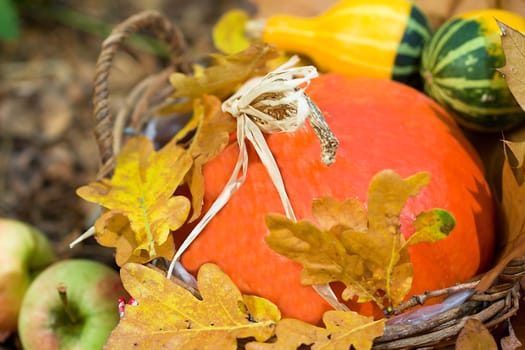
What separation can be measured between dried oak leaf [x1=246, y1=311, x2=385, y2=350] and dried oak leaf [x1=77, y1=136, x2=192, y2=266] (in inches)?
7.2

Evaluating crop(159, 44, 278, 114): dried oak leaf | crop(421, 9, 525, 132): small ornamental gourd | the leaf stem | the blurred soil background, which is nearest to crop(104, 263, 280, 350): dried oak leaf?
the leaf stem

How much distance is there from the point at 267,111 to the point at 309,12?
595 mm

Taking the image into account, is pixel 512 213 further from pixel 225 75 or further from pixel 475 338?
pixel 225 75

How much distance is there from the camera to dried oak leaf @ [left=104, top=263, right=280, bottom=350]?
74 cm

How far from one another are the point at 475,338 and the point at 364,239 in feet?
0.51

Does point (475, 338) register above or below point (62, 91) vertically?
above

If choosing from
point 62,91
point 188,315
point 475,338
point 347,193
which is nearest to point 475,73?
point 347,193

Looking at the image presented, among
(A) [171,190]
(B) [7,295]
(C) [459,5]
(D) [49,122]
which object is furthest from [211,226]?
(D) [49,122]

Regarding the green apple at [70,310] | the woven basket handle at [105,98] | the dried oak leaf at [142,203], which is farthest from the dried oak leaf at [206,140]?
the green apple at [70,310]

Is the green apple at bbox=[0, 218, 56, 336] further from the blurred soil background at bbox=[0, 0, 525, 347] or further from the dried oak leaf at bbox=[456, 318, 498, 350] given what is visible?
the dried oak leaf at bbox=[456, 318, 498, 350]

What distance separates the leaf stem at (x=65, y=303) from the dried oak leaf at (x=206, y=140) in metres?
0.22

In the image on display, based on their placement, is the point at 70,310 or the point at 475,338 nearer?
the point at 475,338

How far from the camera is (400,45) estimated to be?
1.08 metres

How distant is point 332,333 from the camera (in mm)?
725
